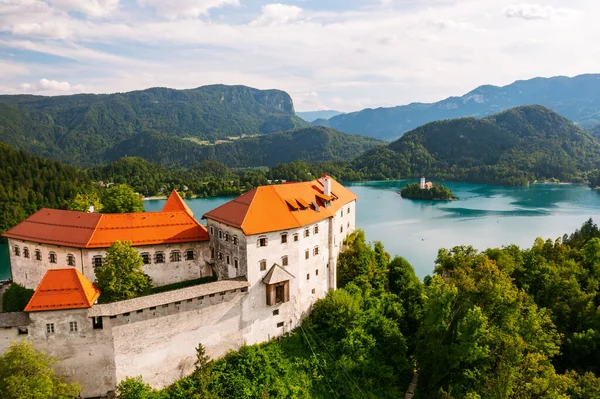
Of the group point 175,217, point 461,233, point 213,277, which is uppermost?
point 175,217

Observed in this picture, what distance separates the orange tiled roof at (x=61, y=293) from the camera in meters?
23.6

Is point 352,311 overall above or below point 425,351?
above

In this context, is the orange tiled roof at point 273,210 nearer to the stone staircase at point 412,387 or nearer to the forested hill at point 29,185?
the stone staircase at point 412,387

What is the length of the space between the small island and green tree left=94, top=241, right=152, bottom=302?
4609 inches

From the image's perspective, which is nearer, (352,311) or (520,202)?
(352,311)

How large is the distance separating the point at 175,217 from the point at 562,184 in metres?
171

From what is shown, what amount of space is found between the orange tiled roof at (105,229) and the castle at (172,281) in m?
0.08

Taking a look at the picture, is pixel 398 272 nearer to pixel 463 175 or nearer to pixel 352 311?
pixel 352 311

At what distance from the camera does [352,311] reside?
108ft

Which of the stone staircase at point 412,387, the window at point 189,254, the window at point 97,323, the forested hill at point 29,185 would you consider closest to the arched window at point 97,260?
the window at point 189,254

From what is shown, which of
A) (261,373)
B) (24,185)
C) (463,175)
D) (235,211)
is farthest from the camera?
(463,175)

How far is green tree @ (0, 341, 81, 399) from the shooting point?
822 inches

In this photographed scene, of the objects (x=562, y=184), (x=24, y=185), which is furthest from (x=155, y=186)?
(x=562, y=184)

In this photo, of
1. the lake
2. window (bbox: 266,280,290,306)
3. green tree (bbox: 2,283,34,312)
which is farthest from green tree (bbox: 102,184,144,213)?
window (bbox: 266,280,290,306)
